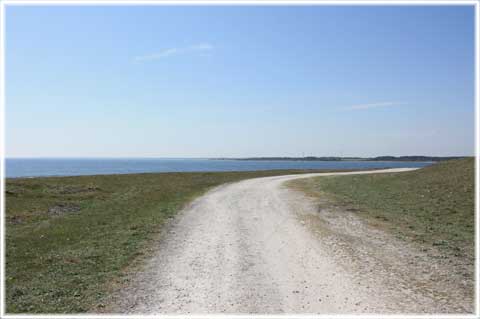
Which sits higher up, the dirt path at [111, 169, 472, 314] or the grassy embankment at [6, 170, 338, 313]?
the dirt path at [111, 169, 472, 314]

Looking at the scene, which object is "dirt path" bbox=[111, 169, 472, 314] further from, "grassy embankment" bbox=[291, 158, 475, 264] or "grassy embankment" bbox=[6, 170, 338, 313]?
"grassy embankment" bbox=[291, 158, 475, 264]

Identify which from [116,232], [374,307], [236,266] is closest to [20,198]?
[116,232]

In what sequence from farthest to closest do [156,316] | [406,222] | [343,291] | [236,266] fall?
[406,222] → [236,266] → [343,291] → [156,316]

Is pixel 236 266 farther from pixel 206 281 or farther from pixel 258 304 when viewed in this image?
pixel 258 304

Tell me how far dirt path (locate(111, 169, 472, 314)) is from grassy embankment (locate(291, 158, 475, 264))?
1.70 meters

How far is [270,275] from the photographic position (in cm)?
938

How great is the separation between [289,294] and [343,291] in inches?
48.1

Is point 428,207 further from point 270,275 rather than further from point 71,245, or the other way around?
point 71,245

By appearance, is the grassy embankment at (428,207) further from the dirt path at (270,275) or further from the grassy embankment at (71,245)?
the grassy embankment at (71,245)

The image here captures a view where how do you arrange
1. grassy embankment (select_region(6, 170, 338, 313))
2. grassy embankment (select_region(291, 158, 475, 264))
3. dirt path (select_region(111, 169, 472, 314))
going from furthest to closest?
grassy embankment (select_region(291, 158, 475, 264)) < grassy embankment (select_region(6, 170, 338, 313)) < dirt path (select_region(111, 169, 472, 314))

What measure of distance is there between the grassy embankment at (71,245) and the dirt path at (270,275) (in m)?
0.99

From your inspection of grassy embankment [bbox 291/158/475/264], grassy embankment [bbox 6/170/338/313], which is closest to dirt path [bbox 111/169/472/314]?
grassy embankment [bbox 6/170/338/313]

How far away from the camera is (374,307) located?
7.39m

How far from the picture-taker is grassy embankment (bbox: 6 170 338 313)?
8328 mm
